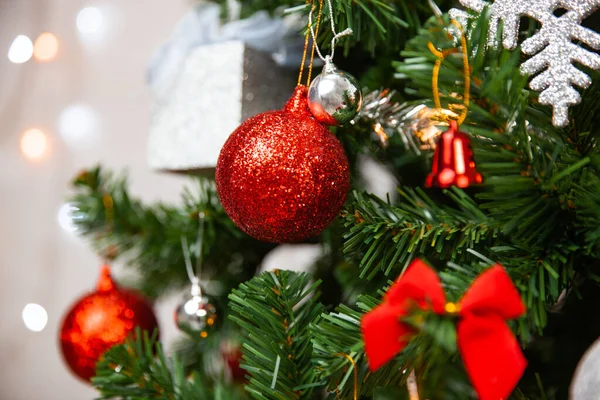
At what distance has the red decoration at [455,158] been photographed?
0.91 ft

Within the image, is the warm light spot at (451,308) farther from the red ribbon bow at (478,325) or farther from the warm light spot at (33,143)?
the warm light spot at (33,143)

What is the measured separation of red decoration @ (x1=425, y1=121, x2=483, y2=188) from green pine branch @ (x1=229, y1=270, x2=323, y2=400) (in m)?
0.11

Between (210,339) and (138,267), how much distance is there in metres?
0.14

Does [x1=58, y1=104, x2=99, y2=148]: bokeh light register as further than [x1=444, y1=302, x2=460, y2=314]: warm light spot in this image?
Yes

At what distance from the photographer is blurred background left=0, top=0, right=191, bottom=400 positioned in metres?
1.05

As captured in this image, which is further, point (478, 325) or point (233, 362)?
point (233, 362)

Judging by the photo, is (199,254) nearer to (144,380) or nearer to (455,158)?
(144,380)

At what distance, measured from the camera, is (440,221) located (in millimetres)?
345

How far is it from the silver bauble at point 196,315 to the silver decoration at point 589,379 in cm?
34

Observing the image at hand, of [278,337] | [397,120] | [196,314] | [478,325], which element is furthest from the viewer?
[196,314]

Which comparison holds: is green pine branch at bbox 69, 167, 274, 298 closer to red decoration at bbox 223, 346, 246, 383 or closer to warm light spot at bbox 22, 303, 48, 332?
red decoration at bbox 223, 346, 246, 383

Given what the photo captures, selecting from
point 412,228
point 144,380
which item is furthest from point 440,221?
point 144,380

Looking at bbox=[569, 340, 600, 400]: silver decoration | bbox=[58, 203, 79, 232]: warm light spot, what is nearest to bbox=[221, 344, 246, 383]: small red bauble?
bbox=[569, 340, 600, 400]: silver decoration

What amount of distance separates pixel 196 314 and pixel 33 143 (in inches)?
28.1
